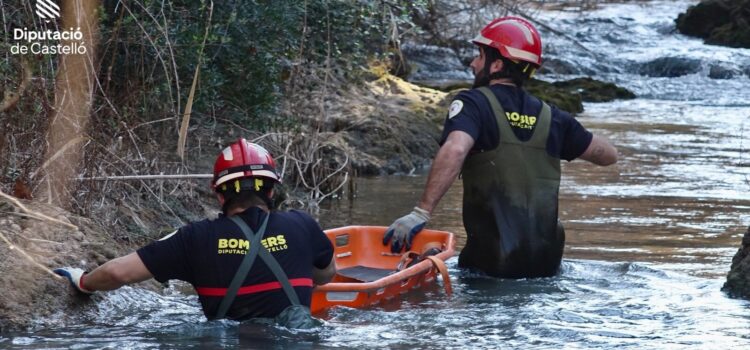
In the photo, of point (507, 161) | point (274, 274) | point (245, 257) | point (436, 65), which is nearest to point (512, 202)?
point (507, 161)

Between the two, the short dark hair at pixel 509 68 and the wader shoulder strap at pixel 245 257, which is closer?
the wader shoulder strap at pixel 245 257

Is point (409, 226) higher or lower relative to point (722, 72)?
lower

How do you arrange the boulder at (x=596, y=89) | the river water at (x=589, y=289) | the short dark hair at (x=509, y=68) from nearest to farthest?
1. the river water at (x=589, y=289)
2. the short dark hair at (x=509, y=68)
3. the boulder at (x=596, y=89)

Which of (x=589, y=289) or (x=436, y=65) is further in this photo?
(x=436, y=65)

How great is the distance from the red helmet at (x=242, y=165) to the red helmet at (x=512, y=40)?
1983 millimetres

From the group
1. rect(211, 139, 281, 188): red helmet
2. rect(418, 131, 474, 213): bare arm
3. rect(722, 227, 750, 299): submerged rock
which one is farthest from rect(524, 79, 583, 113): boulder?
rect(211, 139, 281, 188): red helmet

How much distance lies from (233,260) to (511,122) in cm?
220

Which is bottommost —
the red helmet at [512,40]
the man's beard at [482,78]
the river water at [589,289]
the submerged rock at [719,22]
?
the river water at [589,289]

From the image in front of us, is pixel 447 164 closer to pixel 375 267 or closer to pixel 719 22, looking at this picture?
pixel 375 267

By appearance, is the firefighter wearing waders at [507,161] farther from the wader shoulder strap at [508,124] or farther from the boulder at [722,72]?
the boulder at [722,72]

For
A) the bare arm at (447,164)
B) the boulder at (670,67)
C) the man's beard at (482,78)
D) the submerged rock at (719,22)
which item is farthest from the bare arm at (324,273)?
the submerged rock at (719,22)

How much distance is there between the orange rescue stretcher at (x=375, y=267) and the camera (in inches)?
265

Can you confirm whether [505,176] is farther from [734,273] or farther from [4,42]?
[4,42]

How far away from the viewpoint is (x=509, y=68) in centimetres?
763
